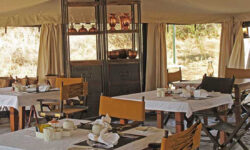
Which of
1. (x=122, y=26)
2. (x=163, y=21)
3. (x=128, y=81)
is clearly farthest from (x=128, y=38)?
(x=163, y=21)

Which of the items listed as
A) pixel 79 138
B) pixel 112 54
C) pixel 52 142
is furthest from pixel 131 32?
pixel 52 142

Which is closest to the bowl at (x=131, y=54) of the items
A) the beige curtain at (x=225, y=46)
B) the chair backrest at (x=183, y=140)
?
the beige curtain at (x=225, y=46)

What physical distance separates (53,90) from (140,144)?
3710 millimetres

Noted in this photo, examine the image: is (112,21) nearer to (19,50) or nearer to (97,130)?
(19,50)

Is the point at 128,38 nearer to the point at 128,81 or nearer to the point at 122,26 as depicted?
the point at 122,26

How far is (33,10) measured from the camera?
316 inches

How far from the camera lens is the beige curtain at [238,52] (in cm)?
953

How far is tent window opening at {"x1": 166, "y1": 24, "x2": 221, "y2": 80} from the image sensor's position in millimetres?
10734

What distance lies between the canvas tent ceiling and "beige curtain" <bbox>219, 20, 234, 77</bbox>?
0.83ft

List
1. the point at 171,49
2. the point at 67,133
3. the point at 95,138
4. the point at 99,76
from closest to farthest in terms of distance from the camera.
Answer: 1. the point at 95,138
2. the point at 67,133
3. the point at 99,76
4. the point at 171,49

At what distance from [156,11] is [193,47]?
208 cm

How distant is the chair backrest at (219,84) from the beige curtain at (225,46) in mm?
3802

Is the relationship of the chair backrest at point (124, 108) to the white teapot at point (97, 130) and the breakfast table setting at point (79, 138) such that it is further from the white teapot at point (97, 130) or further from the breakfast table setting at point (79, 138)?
the white teapot at point (97, 130)

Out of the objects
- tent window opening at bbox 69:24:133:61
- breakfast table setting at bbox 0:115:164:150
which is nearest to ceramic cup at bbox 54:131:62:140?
breakfast table setting at bbox 0:115:164:150
